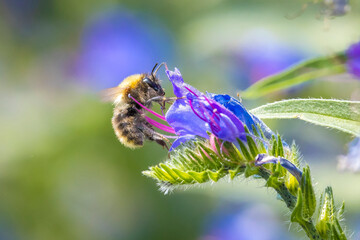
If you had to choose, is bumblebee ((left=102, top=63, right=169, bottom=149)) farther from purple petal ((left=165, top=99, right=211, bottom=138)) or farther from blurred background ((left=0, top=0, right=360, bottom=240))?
blurred background ((left=0, top=0, right=360, bottom=240))

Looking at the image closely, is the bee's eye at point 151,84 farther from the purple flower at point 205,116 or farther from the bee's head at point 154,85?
the purple flower at point 205,116

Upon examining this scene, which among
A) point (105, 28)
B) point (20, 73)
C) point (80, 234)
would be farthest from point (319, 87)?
point (20, 73)

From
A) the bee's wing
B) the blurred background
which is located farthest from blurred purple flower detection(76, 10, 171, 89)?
the bee's wing

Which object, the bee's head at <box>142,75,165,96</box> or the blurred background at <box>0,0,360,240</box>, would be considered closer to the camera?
the bee's head at <box>142,75,165,96</box>

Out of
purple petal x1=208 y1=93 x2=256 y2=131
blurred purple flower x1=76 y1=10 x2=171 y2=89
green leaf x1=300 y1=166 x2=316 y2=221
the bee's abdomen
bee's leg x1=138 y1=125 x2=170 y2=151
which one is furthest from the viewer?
blurred purple flower x1=76 y1=10 x2=171 y2=89

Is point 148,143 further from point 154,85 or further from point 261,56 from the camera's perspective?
point 154,85

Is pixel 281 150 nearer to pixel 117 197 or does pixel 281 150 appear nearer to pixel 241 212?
pixel 241 212

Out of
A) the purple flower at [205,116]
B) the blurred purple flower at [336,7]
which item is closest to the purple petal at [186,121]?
the purple flower at [205,116]
